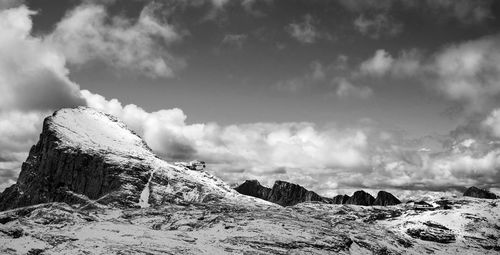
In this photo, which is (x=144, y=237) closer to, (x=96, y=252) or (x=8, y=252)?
(x=96, y=252)

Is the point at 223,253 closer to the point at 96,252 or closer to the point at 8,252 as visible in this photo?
the point at 96,252

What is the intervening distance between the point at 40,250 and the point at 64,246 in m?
10.3

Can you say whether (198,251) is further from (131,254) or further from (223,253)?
(131,254)


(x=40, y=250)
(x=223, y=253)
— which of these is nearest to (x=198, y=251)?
(x=223, y=253)

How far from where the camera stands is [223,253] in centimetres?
18762

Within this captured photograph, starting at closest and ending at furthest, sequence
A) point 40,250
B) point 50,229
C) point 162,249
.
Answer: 1. point 40,250
2. point 162,249
3. point 50,229

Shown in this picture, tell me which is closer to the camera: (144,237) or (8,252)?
(8,252)

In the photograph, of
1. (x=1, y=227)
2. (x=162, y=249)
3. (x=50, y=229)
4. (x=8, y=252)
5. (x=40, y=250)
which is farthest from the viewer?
(x=50, y=229)

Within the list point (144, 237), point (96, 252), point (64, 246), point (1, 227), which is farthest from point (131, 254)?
point (1, 227)

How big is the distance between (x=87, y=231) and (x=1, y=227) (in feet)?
133

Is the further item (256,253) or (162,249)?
(256,253)

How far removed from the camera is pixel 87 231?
195 m

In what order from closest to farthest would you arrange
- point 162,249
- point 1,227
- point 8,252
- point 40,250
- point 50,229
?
point 8,252 → point 40,250 → point 1,227 → point 162,249 → point 50,229

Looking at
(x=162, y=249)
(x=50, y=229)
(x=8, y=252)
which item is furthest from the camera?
(x=50, y=229)
